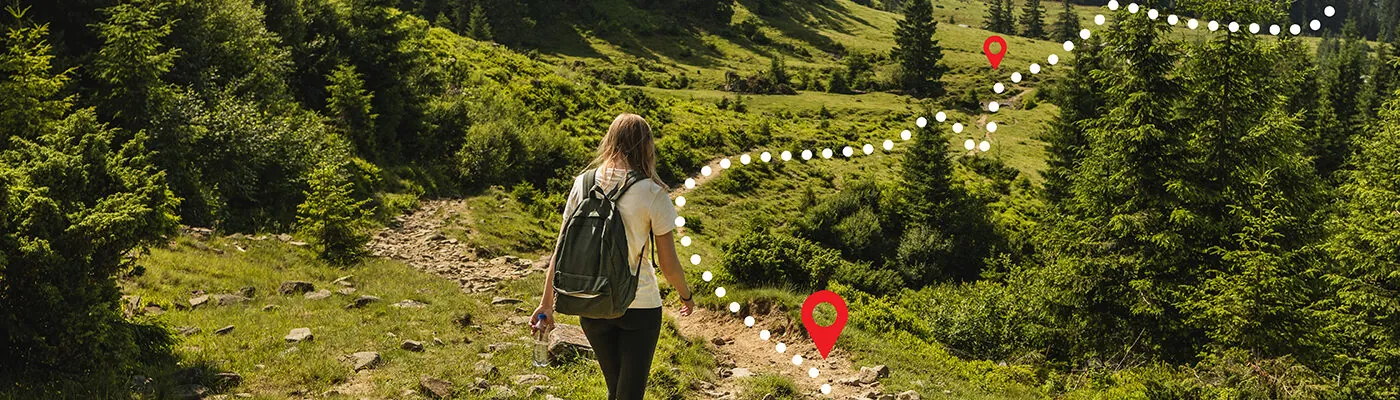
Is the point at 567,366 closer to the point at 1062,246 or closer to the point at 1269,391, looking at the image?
the point at 1269,391

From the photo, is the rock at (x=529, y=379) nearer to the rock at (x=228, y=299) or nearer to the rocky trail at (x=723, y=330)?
the rocky trail at (x=723, y=330)

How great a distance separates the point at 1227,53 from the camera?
16.8 m

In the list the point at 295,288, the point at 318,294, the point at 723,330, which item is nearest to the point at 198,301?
the point at 295,288

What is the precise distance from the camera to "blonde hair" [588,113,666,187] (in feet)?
16.6

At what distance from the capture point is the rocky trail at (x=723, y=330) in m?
10.9

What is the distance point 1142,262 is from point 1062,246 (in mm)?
2329

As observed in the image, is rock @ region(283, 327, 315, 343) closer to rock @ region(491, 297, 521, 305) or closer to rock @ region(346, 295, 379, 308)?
rock @ region(346, 295, 379, 308)

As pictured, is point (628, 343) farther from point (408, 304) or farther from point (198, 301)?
point (198, 301)

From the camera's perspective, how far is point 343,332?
10.7 m

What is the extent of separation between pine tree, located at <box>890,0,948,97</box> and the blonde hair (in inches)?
2324

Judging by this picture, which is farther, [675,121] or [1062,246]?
[675,121]

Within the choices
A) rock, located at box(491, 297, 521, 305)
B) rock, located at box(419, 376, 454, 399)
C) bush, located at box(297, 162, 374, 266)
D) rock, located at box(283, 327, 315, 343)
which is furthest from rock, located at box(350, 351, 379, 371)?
bush, located at box(297, 162, 374, 266)

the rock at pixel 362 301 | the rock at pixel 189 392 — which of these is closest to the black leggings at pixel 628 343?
the rock at pixel 189 392

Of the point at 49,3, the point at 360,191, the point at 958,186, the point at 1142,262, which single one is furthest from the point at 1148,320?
the point at 49,3
